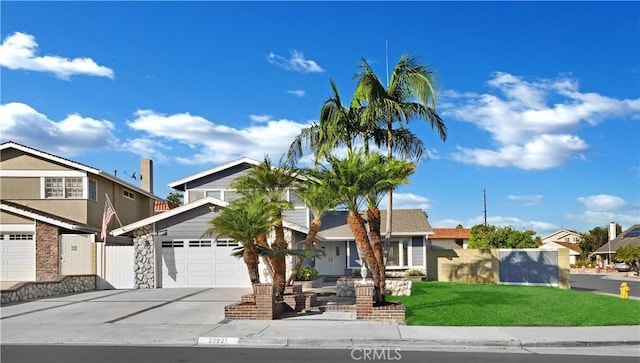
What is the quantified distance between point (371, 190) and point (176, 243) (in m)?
13.6

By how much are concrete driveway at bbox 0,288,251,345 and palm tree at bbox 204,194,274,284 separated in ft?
6.15

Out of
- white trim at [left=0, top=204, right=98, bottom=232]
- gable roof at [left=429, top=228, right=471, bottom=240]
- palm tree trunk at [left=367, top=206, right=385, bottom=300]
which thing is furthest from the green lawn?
gable roof at [left=429, top=228, right=471, bottom=240]

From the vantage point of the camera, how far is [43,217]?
25.8m

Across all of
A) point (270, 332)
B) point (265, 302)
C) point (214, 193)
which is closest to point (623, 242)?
point (214, 193)

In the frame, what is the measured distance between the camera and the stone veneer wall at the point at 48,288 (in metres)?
20.8

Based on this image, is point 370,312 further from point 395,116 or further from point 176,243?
point 176,243

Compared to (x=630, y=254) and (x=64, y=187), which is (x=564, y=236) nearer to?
(x=630, y=254)

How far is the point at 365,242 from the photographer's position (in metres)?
16.3

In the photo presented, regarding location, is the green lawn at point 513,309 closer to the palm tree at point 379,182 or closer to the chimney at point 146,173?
the palm tree at point 379,182

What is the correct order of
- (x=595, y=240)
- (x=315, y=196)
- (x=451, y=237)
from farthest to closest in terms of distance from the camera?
(x=595, y=240) → (x=451, y=237) → (x=315, y=196)

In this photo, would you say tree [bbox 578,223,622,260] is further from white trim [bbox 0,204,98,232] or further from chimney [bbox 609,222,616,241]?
white trim [bbox 0,204,98,232]

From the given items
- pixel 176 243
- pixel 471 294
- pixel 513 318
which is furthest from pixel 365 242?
pixel 176 243

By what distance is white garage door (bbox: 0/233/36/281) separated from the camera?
2603 centimetres

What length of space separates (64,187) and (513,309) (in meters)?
21.1
